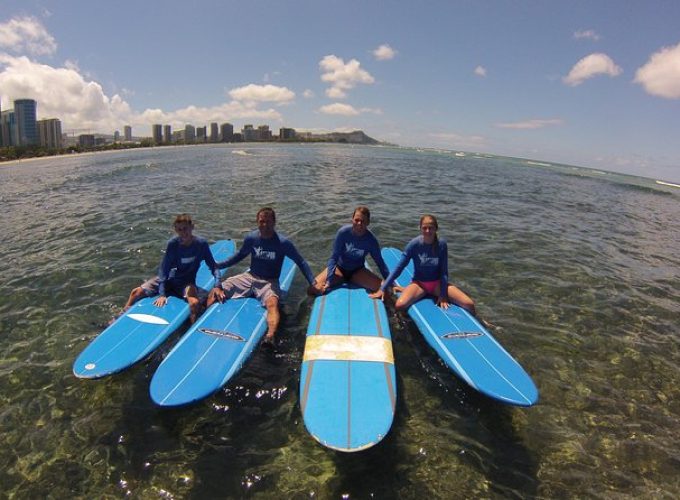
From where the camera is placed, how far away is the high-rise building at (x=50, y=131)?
146375mm

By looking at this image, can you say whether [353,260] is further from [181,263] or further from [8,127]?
[8,127]

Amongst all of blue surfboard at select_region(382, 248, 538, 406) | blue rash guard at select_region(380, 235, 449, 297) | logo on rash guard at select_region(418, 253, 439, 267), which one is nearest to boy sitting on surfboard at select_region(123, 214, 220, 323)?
blue rash guard at select_region(380, 235, 449, 297)

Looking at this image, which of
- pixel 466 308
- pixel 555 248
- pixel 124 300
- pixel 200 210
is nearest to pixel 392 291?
pixel 466 308

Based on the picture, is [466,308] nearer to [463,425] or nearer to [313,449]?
[463,425]

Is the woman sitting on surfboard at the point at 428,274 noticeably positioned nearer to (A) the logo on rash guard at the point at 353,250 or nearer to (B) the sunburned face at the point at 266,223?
(A) the logo on rash guard at the point at 353,250

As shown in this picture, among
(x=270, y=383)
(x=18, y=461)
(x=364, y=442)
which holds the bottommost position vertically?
(x=18, y=461)

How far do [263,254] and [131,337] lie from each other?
2.79 meters

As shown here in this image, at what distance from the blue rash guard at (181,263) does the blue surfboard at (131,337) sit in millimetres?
385

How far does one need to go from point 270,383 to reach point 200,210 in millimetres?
14915

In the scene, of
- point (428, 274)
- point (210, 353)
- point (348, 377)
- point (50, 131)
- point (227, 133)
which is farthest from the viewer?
point (227, 133)

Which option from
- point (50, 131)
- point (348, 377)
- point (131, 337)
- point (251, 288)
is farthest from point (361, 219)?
point (50, 131)

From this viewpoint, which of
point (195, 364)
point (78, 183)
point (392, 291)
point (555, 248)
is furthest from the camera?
point (78, 183)

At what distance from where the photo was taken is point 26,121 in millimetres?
141125

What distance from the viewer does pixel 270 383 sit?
5895 mm
